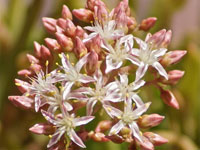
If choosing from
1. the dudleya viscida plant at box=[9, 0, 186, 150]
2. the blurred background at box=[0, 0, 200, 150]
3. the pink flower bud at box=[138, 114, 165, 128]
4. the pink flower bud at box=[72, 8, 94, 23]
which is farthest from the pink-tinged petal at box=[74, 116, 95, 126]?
the blurred background at box=[0, 0, 200, 150]

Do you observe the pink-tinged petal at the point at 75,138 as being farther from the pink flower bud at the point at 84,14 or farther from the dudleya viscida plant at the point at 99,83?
the pink flower bud at the point at 84,14

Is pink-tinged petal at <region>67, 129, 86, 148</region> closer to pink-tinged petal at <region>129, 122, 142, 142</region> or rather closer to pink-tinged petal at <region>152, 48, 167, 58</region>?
pink-tinged petal at <region>129, 122, 142, 142</region>

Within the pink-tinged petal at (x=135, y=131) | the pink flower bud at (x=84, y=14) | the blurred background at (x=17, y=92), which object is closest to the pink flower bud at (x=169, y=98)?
the pink-tinged petal at (x=135, y=131)

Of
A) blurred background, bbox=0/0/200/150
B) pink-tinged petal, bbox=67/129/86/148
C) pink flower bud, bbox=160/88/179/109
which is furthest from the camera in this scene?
blurred background, bbox=0/0/200/150

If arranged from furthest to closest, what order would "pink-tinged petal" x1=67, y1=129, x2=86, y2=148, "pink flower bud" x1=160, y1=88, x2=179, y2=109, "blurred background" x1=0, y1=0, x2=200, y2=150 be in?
"blurred background" x1=0, y1=0, x2=200, y2=150 < "pink flower bud" x1=160, y1=88, x2=179, y2=109 < "pink-tinged petal" x1=67, y1=129, x2=86, y2=148

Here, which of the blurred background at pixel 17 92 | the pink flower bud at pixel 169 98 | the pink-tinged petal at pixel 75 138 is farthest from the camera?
the blurred background at pixel 17 92

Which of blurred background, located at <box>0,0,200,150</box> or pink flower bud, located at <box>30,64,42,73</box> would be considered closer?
pink flower bud, located at <box>30,64,42,73</box>

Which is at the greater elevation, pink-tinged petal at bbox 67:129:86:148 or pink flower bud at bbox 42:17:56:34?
pink flower bud at bbox 42:17:56:34

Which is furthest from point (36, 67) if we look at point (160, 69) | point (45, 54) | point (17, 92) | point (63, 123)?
point (17, 92)
